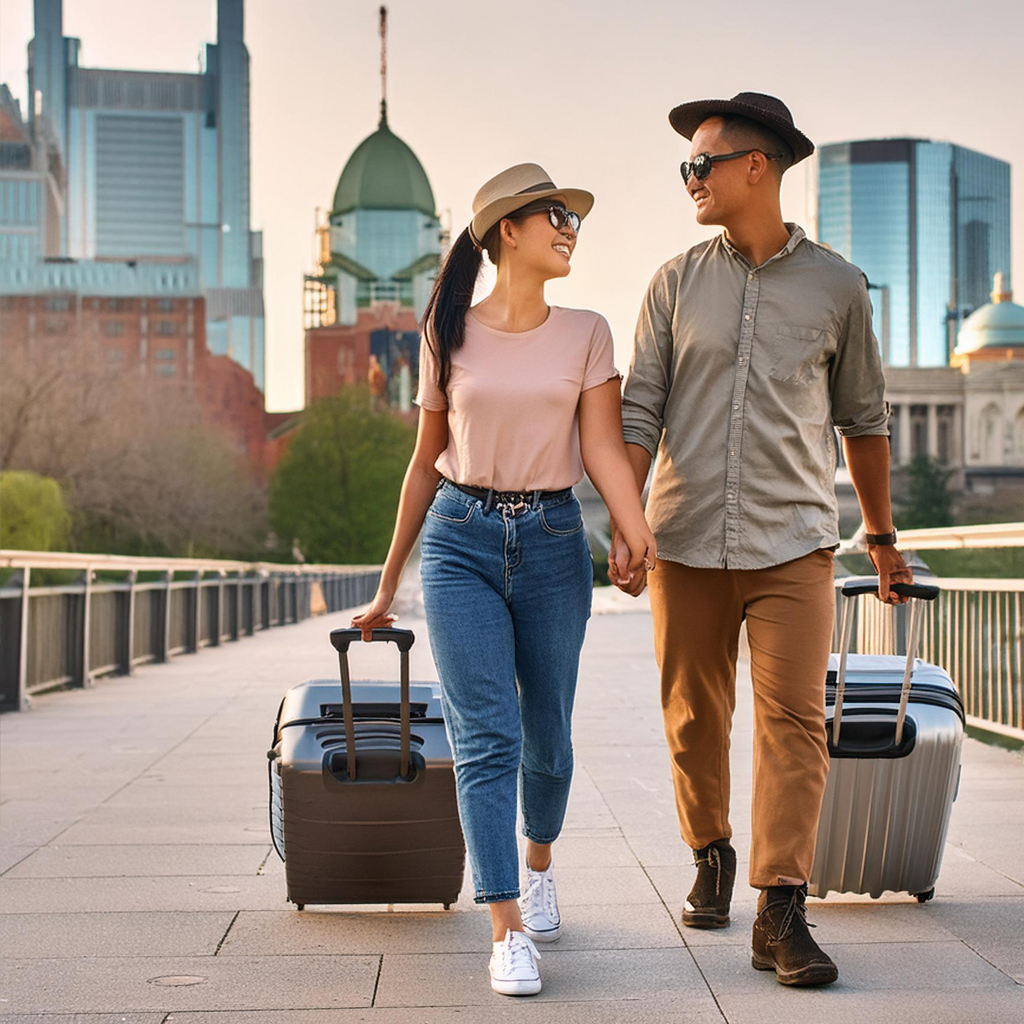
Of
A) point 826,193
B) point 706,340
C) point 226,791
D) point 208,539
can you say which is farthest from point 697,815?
point 826,193

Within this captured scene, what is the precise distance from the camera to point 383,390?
157 m

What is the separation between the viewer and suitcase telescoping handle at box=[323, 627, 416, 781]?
394 centimetres

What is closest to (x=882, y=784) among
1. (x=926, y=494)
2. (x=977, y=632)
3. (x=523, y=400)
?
(x=523, y=400)

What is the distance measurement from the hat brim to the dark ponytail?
0.06 meters

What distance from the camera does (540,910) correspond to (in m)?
4.09

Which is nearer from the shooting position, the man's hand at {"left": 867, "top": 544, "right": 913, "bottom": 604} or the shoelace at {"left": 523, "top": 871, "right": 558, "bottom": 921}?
the shoelace at {"left": 523, "top": 871, "right": 558, "bottom": 921}

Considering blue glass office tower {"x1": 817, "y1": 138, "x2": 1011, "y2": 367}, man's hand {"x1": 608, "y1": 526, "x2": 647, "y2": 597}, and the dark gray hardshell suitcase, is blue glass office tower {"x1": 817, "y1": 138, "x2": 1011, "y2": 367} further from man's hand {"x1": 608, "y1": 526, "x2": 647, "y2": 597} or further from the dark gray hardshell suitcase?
man's hand {"x1": 608, "y1": 526, "x2": 647, "y2": 597}

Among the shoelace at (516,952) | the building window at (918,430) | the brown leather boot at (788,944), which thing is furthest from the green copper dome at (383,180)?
the shoelace at (516,952)

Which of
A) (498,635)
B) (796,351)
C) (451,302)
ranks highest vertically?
(451,302)

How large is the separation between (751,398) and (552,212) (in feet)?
2.11

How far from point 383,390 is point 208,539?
322 ft

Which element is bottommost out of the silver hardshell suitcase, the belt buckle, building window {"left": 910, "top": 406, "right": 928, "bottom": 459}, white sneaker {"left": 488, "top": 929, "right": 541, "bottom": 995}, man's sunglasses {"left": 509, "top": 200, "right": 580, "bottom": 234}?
white sneaker {"left": 488, "top": 929, "right": 541, "bottom": 995}

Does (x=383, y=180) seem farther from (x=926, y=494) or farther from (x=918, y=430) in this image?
(x=926, y=494)

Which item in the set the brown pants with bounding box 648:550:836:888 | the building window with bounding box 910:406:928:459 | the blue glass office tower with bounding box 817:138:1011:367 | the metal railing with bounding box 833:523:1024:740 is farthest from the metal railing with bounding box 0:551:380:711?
the blue glass office tower with bounding box 817:138:1011:367
